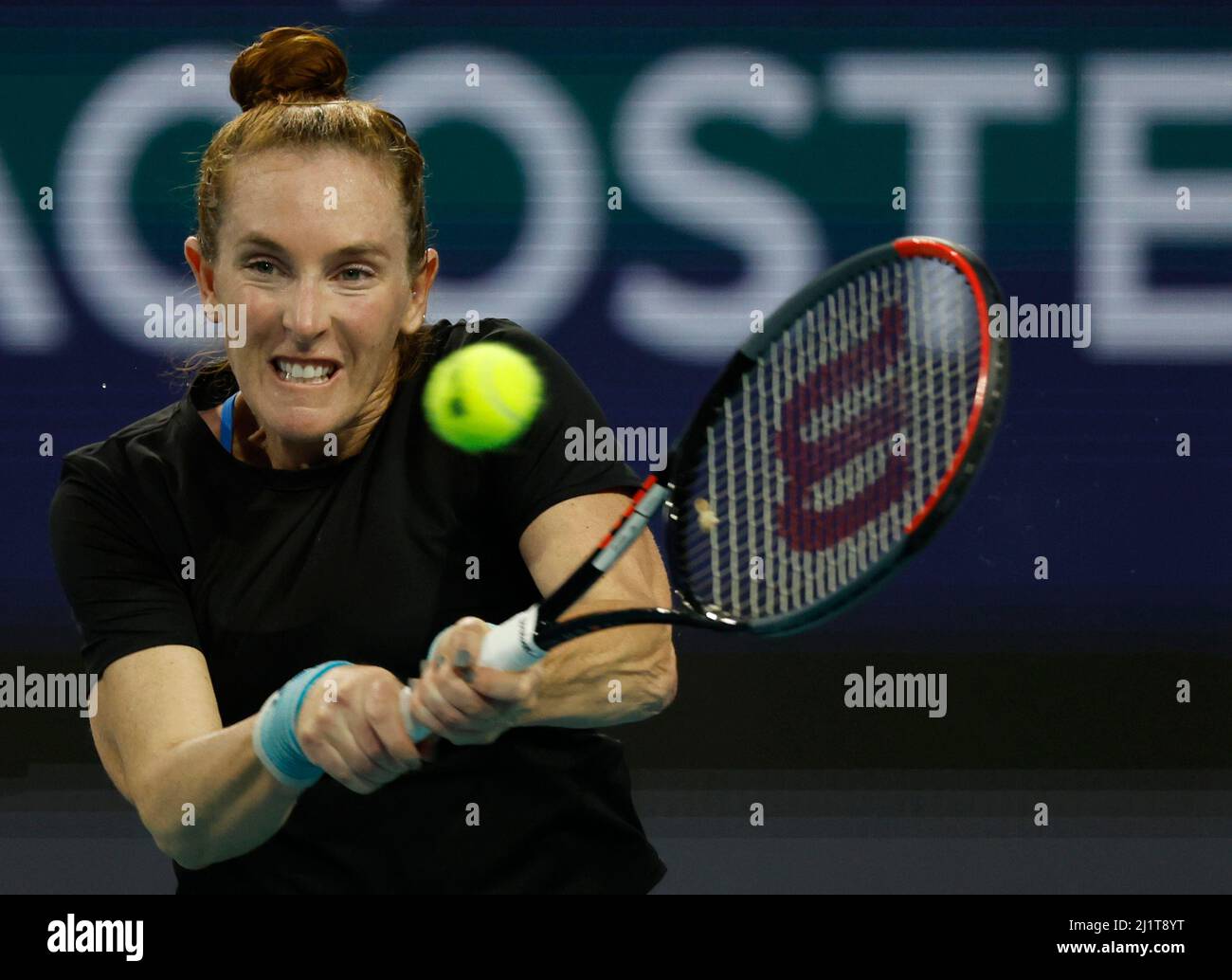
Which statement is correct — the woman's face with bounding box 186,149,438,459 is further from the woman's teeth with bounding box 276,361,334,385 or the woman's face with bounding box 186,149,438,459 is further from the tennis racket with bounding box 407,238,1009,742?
the tennis racket with bounding box 407,238,1009,742

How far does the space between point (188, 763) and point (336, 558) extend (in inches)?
10.8

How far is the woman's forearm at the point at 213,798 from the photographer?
1823 mm

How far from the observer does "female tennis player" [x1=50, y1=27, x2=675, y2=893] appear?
191cm

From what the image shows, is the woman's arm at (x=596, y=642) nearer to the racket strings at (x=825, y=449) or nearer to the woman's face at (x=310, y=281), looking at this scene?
the racket strings at (x=825, y=449)

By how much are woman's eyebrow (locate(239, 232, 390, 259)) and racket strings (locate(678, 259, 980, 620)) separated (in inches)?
17.4

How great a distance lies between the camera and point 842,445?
1.91 meters

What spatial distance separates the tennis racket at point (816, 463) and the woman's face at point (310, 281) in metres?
0.36

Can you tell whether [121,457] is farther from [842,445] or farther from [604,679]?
[842,445]

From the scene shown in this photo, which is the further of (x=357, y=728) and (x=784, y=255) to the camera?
(x=784, y=255)

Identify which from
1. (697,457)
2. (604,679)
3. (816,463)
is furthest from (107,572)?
(816,463)

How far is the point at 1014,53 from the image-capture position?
357cm

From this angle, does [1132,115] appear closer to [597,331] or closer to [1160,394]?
[1160,394]

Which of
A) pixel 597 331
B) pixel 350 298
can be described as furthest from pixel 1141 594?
pixel 350 298
